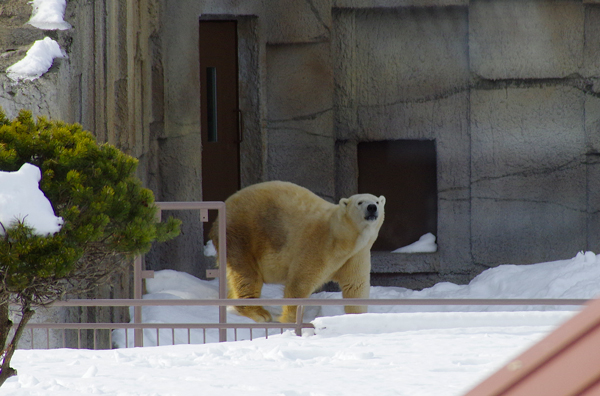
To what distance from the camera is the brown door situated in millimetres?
8078

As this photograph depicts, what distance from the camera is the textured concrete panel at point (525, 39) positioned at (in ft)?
26.2

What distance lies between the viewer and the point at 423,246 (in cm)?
838

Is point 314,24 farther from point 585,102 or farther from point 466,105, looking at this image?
point 585,102

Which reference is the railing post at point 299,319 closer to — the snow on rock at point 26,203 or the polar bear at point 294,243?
the polar bear at point 294,243

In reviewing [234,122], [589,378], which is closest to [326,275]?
[234,122]

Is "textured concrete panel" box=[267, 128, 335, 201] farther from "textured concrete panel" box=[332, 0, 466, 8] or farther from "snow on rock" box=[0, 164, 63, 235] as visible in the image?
"snow on rock" box=[0, 164, 63, 235]

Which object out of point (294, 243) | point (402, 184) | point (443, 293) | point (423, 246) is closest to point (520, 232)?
point (423, 246)

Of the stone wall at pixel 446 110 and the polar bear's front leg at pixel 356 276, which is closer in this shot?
the polar bear's front leg at pixel 356 276

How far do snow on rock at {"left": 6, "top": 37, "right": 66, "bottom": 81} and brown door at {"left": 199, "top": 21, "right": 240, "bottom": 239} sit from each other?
12.5 feet

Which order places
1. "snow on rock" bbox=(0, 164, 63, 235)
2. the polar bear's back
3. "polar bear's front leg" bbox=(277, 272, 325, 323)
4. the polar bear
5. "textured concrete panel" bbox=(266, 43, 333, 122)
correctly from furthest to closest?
"textured concrete panel" bbox=(266, 43, 333, 122) → the polar bear's back → "polar bear's front leg" bbox=(277, 272, 325, 323) → the polar bear → "snow on rock" bbox=(0, 164, 63, 235)

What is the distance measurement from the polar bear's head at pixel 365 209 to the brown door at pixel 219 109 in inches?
106

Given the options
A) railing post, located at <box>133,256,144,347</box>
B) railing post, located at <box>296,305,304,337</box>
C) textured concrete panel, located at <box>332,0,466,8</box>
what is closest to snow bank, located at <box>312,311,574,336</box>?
railing post, located at <box>296,305,304,337</box>

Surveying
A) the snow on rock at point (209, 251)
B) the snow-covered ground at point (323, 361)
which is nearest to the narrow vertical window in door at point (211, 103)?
the snow on rock at point (209, 251)

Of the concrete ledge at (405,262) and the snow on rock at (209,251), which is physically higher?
the snow on rock at (209,251)
